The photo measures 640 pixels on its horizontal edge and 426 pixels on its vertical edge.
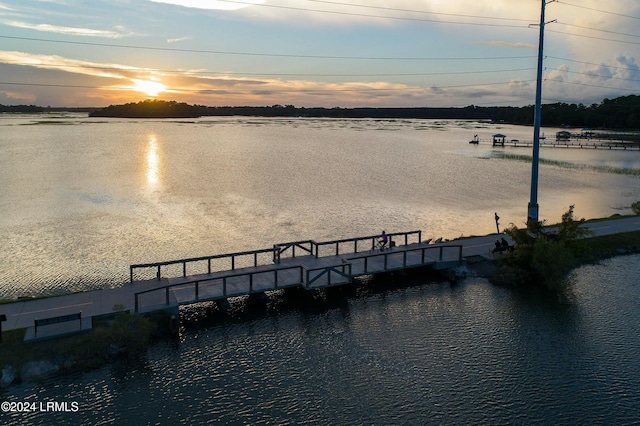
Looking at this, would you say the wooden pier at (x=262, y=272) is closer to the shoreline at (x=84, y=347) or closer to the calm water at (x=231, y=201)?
the shoreline at (x=84, y=347)

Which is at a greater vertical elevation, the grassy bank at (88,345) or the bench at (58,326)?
the bench at (58,326)

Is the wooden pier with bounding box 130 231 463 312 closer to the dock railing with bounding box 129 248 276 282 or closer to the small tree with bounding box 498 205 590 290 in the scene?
the dock railing with bounding box 129 248 276 282

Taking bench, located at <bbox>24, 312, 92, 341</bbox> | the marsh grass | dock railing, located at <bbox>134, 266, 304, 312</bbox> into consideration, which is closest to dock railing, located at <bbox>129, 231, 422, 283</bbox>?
dock railing, located at <bbox>134, 266, 304, 312</bbox>

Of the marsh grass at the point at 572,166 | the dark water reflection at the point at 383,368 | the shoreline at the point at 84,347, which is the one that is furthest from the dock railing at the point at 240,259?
the marsh grass at the point at 572,166

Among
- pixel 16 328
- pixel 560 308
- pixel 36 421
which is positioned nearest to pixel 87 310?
pixel 16 328

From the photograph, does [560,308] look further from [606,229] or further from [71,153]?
[71,153]
